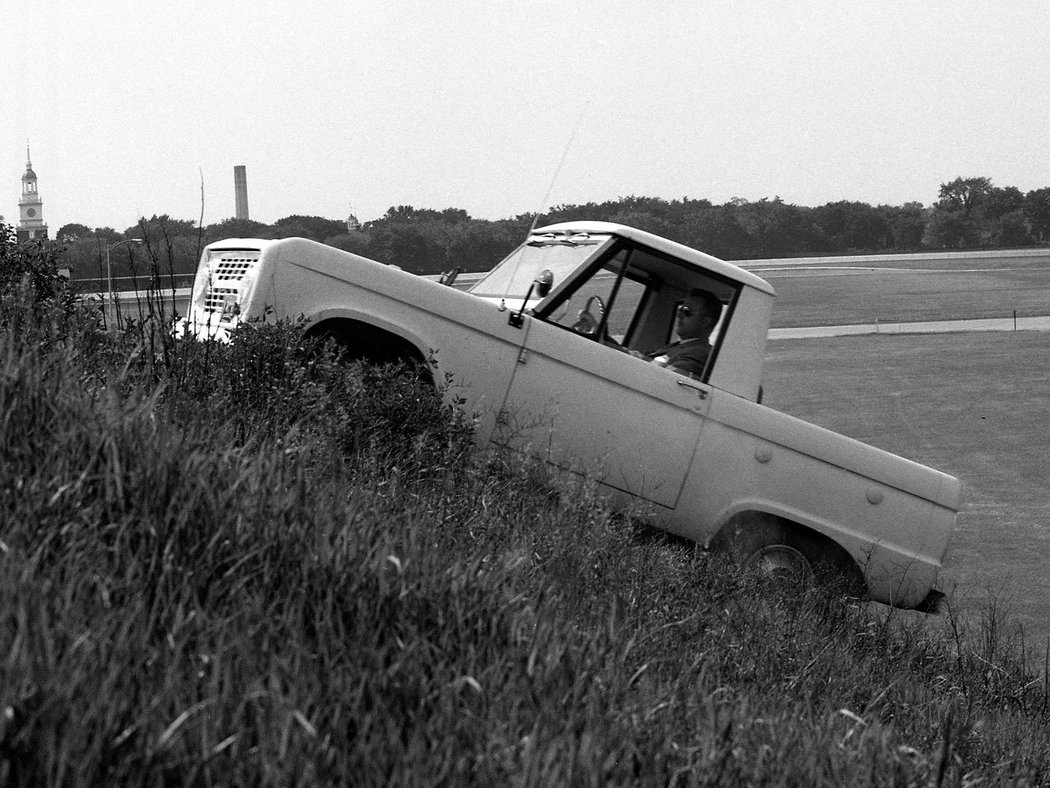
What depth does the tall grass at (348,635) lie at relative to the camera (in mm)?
2658

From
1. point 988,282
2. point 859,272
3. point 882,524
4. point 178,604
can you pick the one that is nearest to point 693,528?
point 882,524

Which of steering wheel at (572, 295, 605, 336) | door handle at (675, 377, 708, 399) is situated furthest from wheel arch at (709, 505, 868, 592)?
steering wheel at (572, 295, 605, 336)

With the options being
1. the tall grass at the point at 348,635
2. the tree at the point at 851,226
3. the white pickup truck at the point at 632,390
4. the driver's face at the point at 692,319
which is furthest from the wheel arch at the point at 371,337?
the tree at the point at 851,226

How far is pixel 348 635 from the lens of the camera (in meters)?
3.36

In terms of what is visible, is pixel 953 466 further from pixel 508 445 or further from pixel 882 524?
pixel 508 445

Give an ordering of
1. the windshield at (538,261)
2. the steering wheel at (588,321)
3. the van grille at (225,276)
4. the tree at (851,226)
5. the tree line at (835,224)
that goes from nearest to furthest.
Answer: the van grille at (225,276) < the steering wheel at (588,321) < the windshield at (538,261) < the tree line at (835,224) < the tree at (851,226)

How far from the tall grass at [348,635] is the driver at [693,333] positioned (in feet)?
6.17

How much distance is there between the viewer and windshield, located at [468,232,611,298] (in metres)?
7.68

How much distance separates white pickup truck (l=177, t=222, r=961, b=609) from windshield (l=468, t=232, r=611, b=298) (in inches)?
0.8

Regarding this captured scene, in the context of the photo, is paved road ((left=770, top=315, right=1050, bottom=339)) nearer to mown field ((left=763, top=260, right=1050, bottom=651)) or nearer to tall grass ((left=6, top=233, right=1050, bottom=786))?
mown field ((left=763, top=260, right=1050, bottom=651))

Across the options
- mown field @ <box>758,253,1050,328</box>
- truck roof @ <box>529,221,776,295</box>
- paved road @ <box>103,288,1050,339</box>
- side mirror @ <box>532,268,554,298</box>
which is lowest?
side mirror @ <box>532,268,554,298</box>

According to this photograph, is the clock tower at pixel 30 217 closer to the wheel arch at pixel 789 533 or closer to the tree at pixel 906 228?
the wheel arch at pixel 789 533

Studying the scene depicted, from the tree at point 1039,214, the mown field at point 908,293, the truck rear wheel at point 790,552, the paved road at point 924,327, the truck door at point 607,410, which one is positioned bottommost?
the truck rear wheel at point 790,552

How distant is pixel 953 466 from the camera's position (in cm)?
1437
